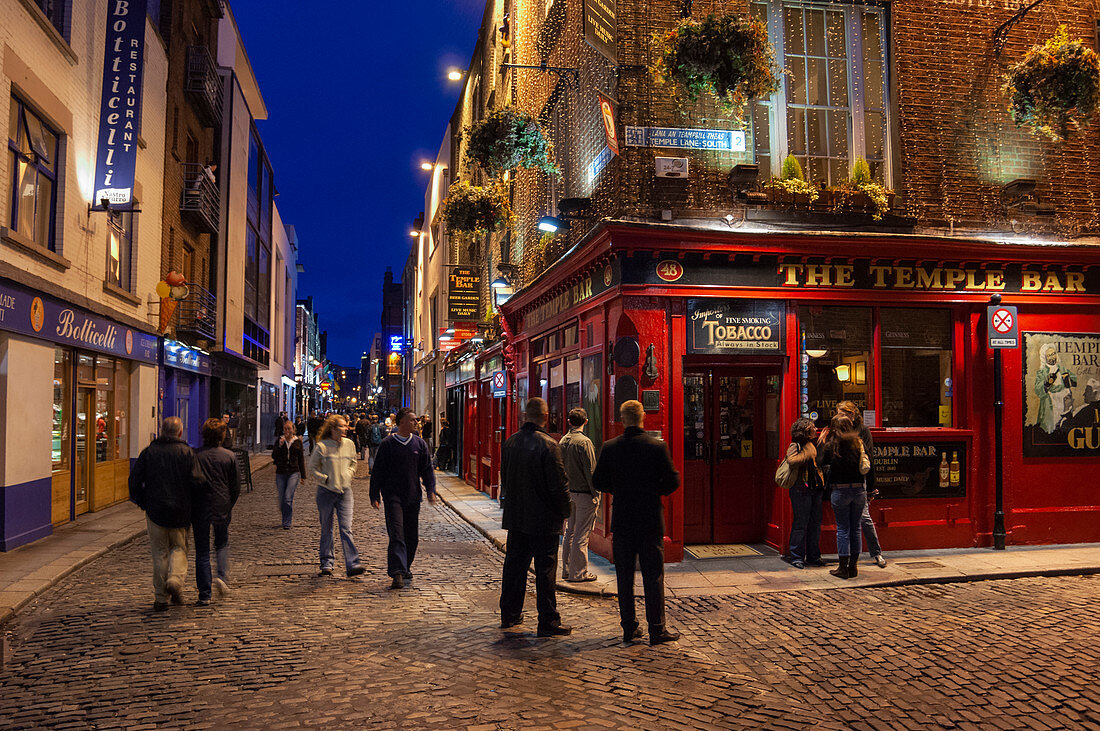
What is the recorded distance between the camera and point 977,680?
18.7 feet

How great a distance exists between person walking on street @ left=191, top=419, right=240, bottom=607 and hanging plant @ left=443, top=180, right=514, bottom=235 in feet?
28.7

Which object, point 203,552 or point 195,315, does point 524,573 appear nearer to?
point 203,552

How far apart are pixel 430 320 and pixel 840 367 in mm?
28024

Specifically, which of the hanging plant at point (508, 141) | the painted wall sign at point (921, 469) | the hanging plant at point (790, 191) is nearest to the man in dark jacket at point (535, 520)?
the hanging plant at point (790, 191)

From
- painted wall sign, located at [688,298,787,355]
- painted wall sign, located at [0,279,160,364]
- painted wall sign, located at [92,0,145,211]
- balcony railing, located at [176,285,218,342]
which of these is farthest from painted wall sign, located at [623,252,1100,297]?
balcony railing, located at [176,285,218,342]

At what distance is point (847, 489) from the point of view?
9.42 m

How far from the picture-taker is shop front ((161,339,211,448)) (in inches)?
830

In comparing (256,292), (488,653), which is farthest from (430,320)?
(488,653)

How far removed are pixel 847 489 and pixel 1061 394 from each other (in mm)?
4620

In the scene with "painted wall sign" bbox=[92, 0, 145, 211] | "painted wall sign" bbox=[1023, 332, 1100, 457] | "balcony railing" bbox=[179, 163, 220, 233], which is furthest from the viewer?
"balcony railing" bbox=[179, 163, 220, 233]

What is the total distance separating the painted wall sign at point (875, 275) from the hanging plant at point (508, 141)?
13.5 ft

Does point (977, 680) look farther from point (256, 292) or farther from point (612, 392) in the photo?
point (256, 292)

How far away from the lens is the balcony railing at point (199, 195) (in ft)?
74.6

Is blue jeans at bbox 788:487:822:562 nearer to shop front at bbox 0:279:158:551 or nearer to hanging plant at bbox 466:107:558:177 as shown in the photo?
hanging plant at bbox 466:107:558:177
